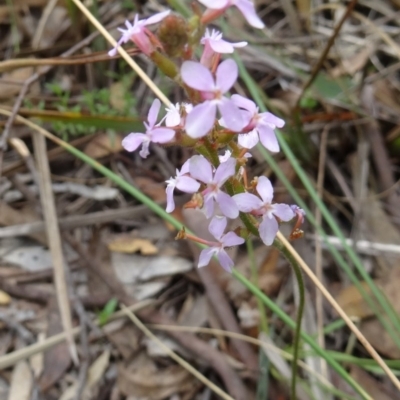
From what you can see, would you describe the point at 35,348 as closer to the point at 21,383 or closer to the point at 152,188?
the point at 21,383

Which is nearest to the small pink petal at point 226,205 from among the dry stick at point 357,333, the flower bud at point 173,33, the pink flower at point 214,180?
the pink flower at point 214,180

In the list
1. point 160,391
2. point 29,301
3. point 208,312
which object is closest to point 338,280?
point 208,312

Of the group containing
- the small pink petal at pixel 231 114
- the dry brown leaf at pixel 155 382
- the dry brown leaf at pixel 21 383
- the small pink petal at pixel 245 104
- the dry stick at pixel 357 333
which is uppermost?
the small pink petal at pixel 231 114

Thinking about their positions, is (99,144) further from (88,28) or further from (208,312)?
(208,312)

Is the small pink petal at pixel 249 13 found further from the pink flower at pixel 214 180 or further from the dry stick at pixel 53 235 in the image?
the dry stick at pixel 53 235

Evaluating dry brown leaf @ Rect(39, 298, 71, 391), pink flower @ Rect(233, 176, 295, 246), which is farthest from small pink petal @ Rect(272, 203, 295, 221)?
dry brown leaf @ Rect(39, 298, 71, 391)

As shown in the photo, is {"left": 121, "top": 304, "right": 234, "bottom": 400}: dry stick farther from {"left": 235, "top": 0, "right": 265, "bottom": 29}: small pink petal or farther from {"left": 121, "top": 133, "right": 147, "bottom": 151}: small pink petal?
{"left": 235, "top": 0, "right": 265, "bottom": 29}: small pink petal
